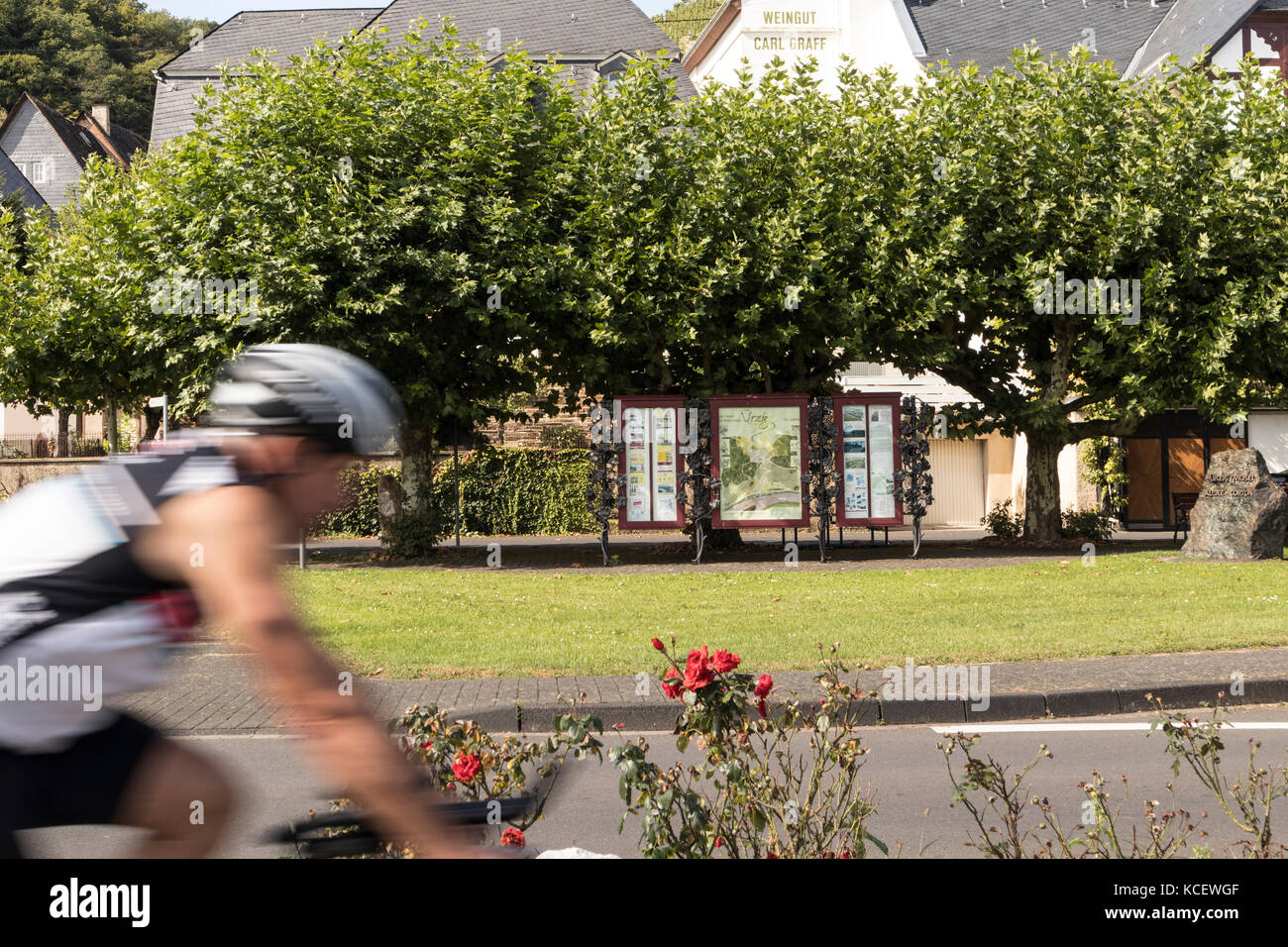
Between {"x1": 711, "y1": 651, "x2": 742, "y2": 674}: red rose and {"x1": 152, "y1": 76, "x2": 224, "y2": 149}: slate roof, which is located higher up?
{"x1": 152, "y1": 76, "x2": 224, "y2": 149}: slate roof

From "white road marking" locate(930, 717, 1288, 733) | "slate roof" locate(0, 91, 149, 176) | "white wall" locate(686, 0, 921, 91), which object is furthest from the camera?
"slate roof" locate(0, 91, 149, 176)

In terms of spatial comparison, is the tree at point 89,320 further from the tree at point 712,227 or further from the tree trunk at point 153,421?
the tree at point 712,227

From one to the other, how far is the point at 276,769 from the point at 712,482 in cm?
1464

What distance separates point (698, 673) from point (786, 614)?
30.2ft

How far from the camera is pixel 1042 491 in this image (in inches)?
915

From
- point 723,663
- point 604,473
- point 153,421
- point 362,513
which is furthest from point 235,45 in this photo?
point 723,663

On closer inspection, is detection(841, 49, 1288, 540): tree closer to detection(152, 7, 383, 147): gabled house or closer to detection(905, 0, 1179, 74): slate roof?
detection(905, 0, 1179, 74): slate roof

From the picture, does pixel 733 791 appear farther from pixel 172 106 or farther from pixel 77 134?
pixel 77 134

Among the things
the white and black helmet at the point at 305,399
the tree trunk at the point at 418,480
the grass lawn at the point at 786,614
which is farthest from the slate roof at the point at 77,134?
the white and black helmet at the point at 305,399

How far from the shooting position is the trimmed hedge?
31000 millimetres

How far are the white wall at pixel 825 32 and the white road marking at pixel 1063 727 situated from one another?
117ft

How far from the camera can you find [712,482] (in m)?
20.8

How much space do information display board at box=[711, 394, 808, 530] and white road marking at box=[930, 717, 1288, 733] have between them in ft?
42.1

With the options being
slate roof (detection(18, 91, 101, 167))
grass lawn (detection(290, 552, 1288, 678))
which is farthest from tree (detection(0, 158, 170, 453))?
slate roof (detection(18, 91, 101, 167))
